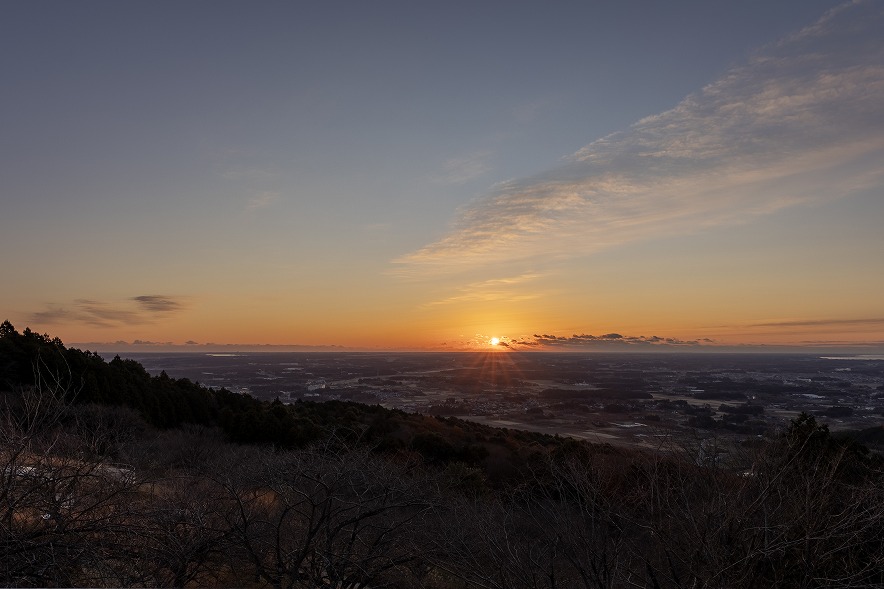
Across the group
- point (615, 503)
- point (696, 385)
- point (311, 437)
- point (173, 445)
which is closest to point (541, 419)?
point (696, 385)

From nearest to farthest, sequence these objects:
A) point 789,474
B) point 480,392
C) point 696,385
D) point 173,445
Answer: point 789,474
point 173,445
point 696,385
point 480,392

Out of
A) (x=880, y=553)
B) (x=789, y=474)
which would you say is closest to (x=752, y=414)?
(x=789, y=474)

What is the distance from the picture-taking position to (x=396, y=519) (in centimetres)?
1291

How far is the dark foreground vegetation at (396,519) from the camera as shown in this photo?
24.4 ft

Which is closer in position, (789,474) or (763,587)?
(763,587)

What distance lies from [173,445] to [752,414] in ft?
94.9

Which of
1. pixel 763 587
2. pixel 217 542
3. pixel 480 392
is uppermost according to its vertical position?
pixel 217 542

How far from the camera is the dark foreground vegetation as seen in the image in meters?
7.43

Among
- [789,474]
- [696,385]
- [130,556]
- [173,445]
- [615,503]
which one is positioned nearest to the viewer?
[130,556]

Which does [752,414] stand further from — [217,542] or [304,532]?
[217,542]

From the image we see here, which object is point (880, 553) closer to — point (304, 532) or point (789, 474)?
point (789, 474)

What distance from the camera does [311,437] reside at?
30.6 meters

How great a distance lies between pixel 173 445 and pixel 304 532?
1497 centimetres

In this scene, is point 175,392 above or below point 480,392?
above
